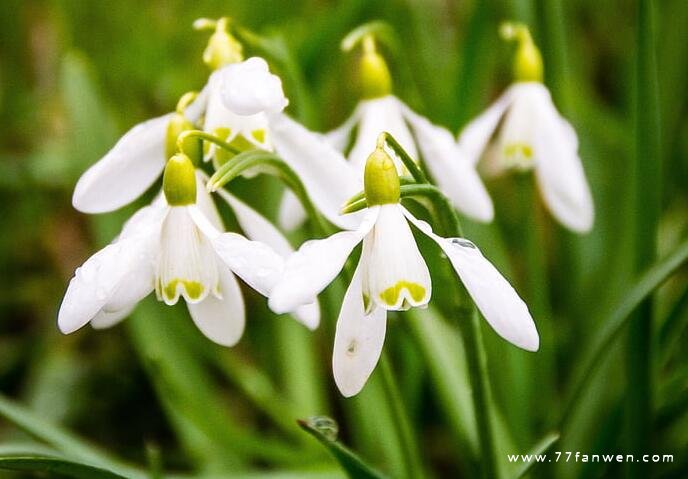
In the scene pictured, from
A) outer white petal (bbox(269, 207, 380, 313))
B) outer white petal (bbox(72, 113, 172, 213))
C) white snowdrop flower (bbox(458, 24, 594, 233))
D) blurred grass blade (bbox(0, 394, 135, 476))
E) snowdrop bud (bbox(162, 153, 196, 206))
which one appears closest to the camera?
outer white petal (bbox(269, 207, 380, 313))

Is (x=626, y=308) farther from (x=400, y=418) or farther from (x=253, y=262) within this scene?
(x=253, y=262)

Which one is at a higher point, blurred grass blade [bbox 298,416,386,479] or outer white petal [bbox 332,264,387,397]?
outer white petal [bbox 332,264,387,397]

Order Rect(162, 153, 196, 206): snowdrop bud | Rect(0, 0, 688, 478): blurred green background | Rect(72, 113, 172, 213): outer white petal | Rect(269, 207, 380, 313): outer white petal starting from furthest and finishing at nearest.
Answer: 1. Rect(0, 0, 688, 478): blurred green background
2. Rect(72, 113, 172, 213): outer white petal
3. Rect(162, 153, 196, 206): snowdrop bud
4. Rect(269, 207, 380, 313): outer white petal

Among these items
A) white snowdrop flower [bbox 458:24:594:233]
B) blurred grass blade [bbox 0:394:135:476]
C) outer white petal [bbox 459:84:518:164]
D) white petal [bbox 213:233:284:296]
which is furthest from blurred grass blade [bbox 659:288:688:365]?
blurred grass blade [bbox 0:394:135:476]

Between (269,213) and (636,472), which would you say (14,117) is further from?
(636,472)

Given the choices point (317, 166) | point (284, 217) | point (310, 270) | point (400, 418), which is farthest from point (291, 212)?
point (310, 270)

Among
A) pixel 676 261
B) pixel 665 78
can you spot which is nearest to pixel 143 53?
pixel 665 78

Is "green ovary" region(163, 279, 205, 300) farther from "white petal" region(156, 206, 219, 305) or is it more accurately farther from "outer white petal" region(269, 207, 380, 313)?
"outer white petal" region(269, 207, 380, 313)

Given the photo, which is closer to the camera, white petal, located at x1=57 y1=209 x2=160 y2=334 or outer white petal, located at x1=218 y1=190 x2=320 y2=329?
white petal, located at x1=57 y1=209 x2=160 y2=334

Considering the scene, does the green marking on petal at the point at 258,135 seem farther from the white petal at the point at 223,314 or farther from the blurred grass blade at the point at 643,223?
the blurred grass blade at the point at 643,223
